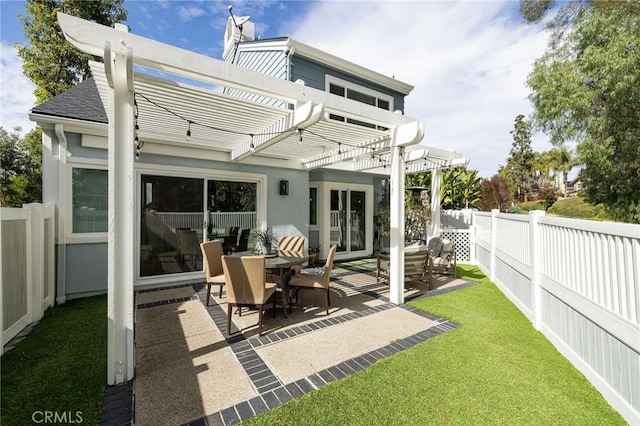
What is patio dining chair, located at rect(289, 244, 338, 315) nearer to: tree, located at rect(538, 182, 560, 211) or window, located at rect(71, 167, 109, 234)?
window, located at rect(71, 167, 109, 234)

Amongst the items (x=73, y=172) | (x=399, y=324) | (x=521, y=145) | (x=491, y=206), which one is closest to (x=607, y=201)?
(x=491, y=206)

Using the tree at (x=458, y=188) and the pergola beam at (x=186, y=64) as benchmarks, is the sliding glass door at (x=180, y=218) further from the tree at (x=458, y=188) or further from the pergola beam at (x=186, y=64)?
the tree at (x=458, y=188)

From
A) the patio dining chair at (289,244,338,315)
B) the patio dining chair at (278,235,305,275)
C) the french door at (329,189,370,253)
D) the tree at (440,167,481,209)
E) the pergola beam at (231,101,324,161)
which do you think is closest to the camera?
the pergola beam at (231,101,324,161)

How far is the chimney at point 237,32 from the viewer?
1088 centimetres

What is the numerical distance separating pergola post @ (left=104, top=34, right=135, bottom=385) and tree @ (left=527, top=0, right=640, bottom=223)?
58.6 feet

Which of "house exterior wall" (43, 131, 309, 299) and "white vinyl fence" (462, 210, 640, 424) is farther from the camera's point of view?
"house exterior wall" (43, 131, 309, 299)

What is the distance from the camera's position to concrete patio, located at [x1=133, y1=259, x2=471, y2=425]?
280 cm

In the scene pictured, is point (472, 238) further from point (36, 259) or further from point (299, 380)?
point (36, 259)

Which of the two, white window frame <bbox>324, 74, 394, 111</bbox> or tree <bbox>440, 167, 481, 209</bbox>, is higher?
white window frame <bbox>324, 74, 394, 111</bbox>

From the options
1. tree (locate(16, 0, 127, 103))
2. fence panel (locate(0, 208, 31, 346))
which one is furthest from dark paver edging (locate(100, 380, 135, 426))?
tree (locate(16, 0, 127, 103))

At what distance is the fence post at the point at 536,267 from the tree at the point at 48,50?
2039cm

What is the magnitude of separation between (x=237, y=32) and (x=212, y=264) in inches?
390

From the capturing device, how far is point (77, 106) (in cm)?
621

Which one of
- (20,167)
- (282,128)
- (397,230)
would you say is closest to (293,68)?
(282,128)
